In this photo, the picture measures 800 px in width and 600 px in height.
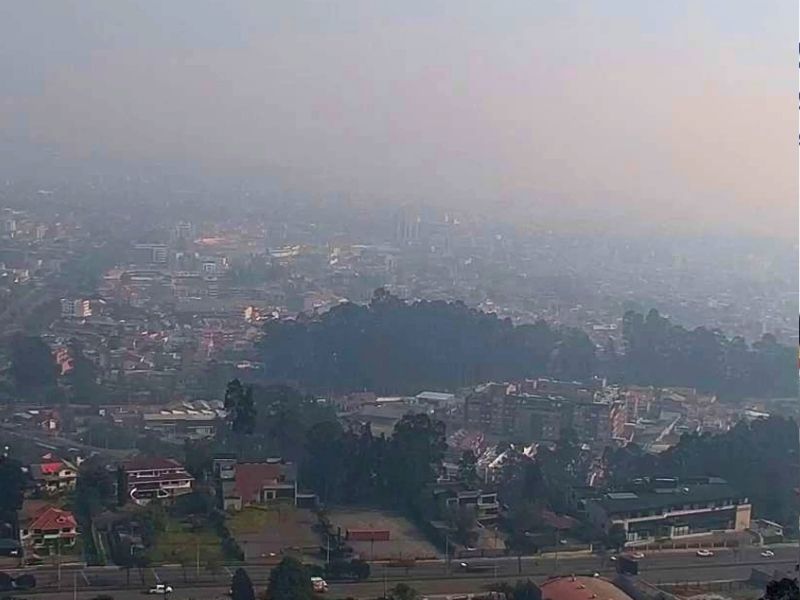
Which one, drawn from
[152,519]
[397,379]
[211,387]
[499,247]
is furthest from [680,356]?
[152,519]

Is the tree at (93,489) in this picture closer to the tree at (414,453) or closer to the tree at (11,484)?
the tree at (11,484)

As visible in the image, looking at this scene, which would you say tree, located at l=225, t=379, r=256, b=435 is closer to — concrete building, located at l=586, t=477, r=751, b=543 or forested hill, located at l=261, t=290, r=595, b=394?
forested hill, located at l=261, t=290, r=595, b=394

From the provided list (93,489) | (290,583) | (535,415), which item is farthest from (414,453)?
(93,489)

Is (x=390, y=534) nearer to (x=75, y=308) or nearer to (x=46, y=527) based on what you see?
(x=46, y=527)

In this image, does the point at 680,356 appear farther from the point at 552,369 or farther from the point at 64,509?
the point at 64,509

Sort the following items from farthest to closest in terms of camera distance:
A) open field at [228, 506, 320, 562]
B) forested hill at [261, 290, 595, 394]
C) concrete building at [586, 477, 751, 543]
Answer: forested hill at [261, 290, 595, 394], concrete building at [586, 477, 751, 543], open field at [228, 506, 320, 562]

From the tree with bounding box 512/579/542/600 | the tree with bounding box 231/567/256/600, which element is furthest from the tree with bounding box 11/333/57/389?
the tree with bounding box 512/579/542/600

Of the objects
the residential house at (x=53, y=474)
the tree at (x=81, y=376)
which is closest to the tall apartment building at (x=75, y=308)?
the tree at (x=81, y=376)
